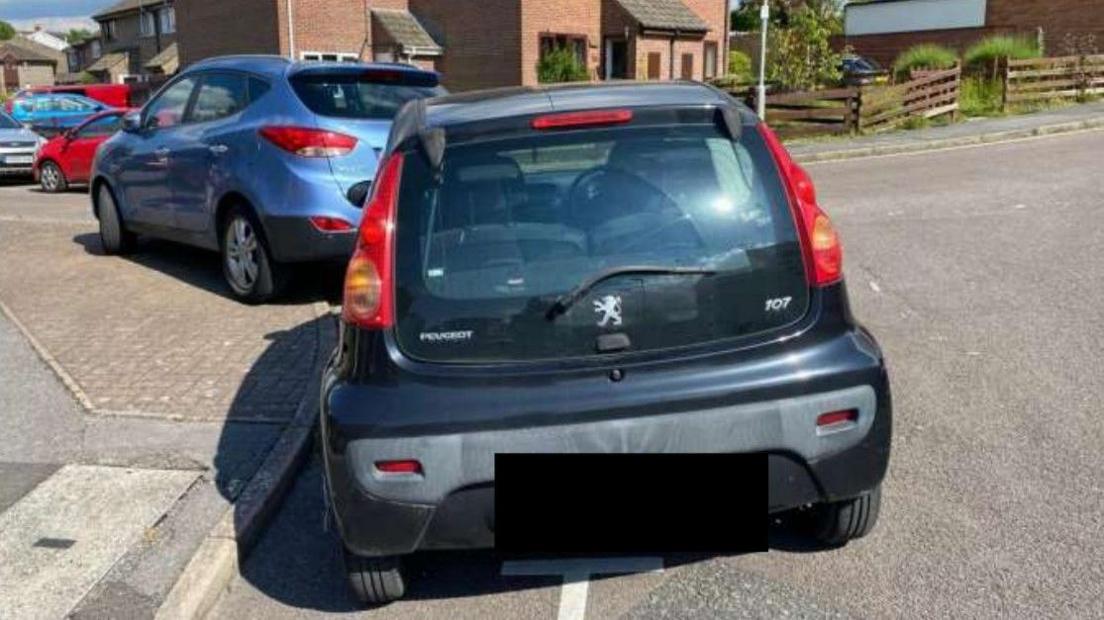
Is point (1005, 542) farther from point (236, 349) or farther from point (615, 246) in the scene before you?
point (236, 349)

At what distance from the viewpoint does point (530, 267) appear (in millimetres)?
2826

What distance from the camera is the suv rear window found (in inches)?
110

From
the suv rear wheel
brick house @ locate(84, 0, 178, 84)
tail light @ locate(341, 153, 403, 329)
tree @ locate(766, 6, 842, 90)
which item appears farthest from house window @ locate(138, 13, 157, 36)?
tail light @ locate(341, 153, 403, 329)

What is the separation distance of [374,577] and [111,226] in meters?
6.79

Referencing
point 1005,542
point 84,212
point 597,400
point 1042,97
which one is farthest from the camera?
point 1042,97

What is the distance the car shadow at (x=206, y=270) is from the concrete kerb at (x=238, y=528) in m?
2.66

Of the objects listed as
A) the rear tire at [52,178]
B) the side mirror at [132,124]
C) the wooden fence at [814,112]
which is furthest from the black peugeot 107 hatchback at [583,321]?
the wooden fence at [814,112]

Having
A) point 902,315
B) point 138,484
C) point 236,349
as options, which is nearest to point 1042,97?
point 902,315

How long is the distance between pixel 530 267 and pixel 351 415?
689 mm

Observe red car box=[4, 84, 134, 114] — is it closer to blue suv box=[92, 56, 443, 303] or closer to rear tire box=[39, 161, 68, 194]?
rear tire box=[39, 161, 68, 194]

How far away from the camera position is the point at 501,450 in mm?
2740

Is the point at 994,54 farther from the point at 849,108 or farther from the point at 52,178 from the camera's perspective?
the point at 52,178

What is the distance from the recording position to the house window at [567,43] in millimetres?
29250

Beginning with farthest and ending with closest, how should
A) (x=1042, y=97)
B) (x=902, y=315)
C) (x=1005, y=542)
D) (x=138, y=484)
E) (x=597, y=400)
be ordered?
(x=1042, y=97) → (x=902, y=315) → (x=138, y=484) → (x=1005, y=542) → (x=597, y=400)
